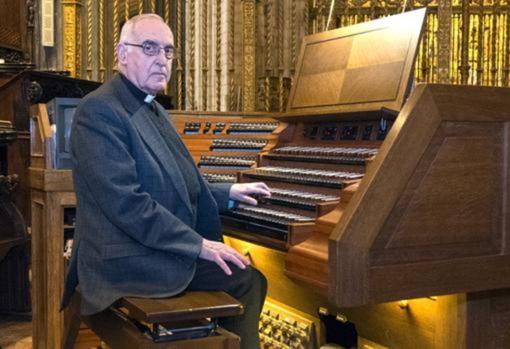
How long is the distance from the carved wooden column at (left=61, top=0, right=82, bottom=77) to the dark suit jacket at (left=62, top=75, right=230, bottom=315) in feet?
19.9

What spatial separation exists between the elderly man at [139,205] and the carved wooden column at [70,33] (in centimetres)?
591

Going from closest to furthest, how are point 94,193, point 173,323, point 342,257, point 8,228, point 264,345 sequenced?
point 342,257 < point 173,323 < point 94,193 < point 264,345 < point 8,228

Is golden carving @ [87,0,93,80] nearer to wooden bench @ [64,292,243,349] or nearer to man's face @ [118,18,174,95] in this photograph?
man's face @ [118,18,174,95]

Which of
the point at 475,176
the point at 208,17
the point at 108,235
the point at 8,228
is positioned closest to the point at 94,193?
the point at 108,235

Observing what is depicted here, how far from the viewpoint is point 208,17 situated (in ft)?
24.8

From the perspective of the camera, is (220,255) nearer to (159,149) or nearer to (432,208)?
(159,149)

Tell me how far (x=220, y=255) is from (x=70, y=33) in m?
6.54

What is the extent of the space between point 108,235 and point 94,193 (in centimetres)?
15

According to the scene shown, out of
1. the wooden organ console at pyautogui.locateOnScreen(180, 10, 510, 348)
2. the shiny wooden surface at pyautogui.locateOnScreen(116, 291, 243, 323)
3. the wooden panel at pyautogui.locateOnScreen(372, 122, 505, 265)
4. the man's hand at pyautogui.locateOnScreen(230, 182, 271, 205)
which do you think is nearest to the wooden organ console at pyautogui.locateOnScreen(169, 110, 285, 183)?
the man's hand at pyautogui.locateOnScreen(230, 182, 271, 205)

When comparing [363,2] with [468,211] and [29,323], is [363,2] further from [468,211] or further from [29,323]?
[468,211]

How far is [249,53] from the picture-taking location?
7.27m

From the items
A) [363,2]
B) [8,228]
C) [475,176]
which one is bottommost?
[8,228]

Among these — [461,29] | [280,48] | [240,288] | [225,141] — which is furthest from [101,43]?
[240,288]

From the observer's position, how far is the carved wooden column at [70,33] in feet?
28.0
